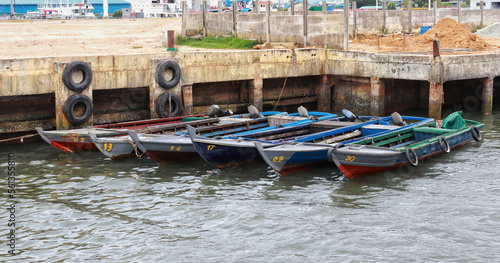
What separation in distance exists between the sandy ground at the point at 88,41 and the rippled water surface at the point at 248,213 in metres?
8.78

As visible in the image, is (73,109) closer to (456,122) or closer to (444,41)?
(456,122)

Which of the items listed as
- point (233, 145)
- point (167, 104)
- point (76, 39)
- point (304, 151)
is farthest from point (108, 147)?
point (76, 39)

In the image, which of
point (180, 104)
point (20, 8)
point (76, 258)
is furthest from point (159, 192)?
point (20, 8)

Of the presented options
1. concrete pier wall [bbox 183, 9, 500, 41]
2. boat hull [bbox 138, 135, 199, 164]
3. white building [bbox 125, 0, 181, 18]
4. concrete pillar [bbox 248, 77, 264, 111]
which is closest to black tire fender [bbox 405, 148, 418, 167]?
boat hull [bbox 138, 135, 199, 164]

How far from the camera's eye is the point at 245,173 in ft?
53.3

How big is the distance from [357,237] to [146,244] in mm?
3877

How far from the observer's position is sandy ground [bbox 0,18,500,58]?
25547 mm

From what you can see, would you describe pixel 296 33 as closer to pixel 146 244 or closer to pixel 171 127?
pixel 171 127

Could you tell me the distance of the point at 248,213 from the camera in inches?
517

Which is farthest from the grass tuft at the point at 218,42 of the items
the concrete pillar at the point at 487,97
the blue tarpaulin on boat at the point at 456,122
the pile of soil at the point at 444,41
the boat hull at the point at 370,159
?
the boat hull at the point at 370,159

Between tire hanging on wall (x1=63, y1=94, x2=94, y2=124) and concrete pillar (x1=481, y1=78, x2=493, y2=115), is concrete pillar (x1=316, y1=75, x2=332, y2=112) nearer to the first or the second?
concrete pillar (x1=481, y1=78, x2=493, y2=115)

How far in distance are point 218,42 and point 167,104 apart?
8764 millimetres

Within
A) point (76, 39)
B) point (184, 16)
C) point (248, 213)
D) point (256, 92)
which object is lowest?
point (248, 213)

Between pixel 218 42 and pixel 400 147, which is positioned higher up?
pixel 218 42
